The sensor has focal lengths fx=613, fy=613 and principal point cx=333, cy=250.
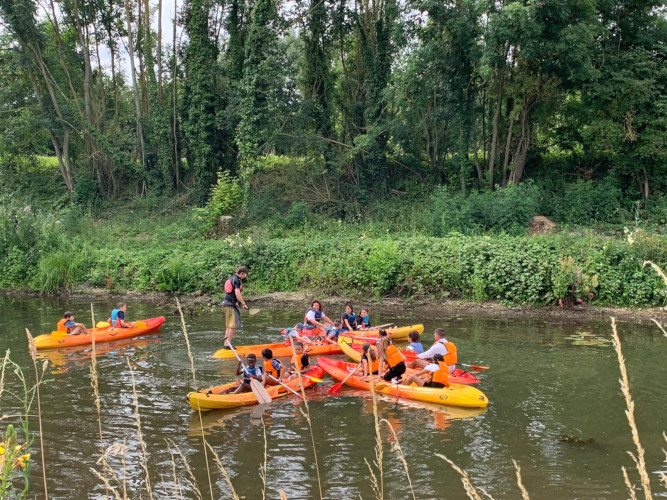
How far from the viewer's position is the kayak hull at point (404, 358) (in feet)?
35.7

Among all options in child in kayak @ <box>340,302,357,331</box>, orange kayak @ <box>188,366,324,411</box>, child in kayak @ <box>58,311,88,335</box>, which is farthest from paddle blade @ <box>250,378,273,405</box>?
child in kayak @ <box>58,311,88,335</box>

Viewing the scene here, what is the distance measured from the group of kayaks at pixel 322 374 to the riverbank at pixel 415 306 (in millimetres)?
2842

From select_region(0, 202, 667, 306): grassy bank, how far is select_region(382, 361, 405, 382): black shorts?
24.4ft

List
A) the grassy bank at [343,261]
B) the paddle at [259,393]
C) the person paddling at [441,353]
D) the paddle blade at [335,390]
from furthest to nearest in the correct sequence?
1. the grassy bank at [343,261]
2. the person paddling at [441,353]
3. the paddle blade at [335,390]
4. the paddle at [259,393]

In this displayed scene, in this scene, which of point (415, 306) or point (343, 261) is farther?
point (343, 261)

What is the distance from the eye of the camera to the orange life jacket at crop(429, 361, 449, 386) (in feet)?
33.8

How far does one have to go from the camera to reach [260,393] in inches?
394

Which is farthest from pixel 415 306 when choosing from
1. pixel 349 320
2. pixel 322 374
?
pixel 322 374

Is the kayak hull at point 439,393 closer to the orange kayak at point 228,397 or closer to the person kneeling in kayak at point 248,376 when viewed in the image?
the orange kayak at point 228,397

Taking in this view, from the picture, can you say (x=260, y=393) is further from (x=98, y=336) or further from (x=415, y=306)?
(x=415, y=306)

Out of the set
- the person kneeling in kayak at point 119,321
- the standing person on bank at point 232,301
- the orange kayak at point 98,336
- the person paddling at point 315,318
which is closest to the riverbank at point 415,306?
the orange kayak at point 98,336

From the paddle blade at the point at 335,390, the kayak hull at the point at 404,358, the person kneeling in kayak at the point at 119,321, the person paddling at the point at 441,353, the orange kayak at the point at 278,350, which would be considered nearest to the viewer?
the paddle blade at the point at 335,390

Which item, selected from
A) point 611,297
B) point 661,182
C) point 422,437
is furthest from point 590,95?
point 422,437

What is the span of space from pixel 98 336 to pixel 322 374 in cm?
613
